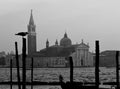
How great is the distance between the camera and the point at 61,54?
400 feet

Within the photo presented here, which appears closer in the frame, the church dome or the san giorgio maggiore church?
the san giorgio maggiore church

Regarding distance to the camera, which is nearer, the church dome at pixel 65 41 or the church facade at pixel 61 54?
the church facade at pixel 61 54

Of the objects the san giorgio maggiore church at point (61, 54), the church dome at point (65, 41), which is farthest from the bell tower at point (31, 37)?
the church dome at point (65, 41)

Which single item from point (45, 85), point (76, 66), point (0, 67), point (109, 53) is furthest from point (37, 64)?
point (45, 85)

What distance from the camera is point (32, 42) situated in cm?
12294

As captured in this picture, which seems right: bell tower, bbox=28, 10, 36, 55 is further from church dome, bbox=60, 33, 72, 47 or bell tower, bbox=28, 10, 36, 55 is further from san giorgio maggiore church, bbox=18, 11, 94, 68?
church dome, bbox=60, 33, 72, 47

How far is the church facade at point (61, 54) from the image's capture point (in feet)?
393

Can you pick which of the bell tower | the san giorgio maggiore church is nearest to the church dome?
the san giorgio maggiore church

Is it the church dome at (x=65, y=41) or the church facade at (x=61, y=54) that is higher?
the church dome at (x=65, y=41)

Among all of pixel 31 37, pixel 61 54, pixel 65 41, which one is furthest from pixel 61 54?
pixel 31 37

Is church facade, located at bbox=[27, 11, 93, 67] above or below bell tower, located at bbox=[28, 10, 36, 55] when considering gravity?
below

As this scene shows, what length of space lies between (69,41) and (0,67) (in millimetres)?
25362

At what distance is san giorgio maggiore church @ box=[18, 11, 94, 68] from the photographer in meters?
120

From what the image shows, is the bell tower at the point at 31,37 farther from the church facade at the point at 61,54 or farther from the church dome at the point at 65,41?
the church dome at the point at 65,41
